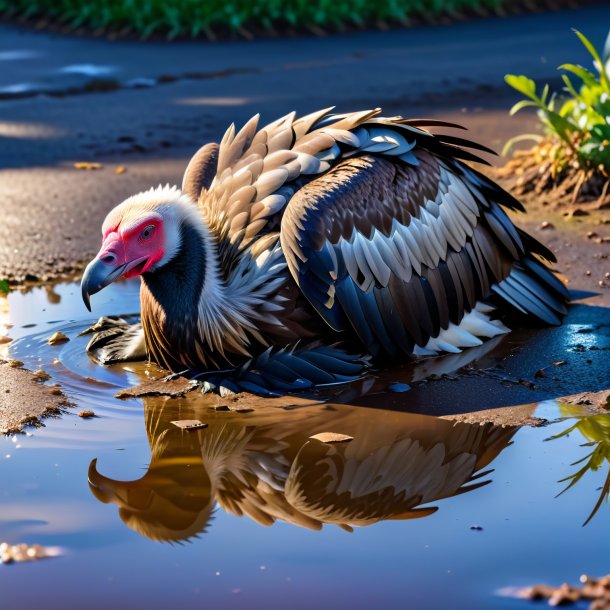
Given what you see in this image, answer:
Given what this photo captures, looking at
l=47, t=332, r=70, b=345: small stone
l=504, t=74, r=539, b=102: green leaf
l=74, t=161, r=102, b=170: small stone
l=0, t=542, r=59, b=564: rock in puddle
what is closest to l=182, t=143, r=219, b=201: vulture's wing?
l=47, t=332, r=70, b=345: small stone

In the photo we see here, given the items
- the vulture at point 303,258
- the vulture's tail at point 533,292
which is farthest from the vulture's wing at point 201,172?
the vulture's tail at point 533,292

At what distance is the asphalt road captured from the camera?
26.0 feet

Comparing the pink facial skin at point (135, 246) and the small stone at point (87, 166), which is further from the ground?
the pink facial skin at point (135, 246)

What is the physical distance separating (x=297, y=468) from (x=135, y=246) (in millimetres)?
1209

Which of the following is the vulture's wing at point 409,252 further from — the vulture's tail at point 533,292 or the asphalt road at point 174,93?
the asphalt road at point 174,93

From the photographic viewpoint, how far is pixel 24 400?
4.92 m

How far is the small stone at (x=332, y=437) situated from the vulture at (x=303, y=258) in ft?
1.56

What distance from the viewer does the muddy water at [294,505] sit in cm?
353

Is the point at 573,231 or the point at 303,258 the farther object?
the point at 573,231

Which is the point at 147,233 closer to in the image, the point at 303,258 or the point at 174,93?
the point at 303,258

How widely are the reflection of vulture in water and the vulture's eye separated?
2.19ft

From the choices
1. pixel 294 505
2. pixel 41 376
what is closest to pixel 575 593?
pixel 294 505

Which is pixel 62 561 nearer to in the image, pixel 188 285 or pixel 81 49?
pixel 188 285

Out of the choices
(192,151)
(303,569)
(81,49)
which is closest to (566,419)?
(303,569)
